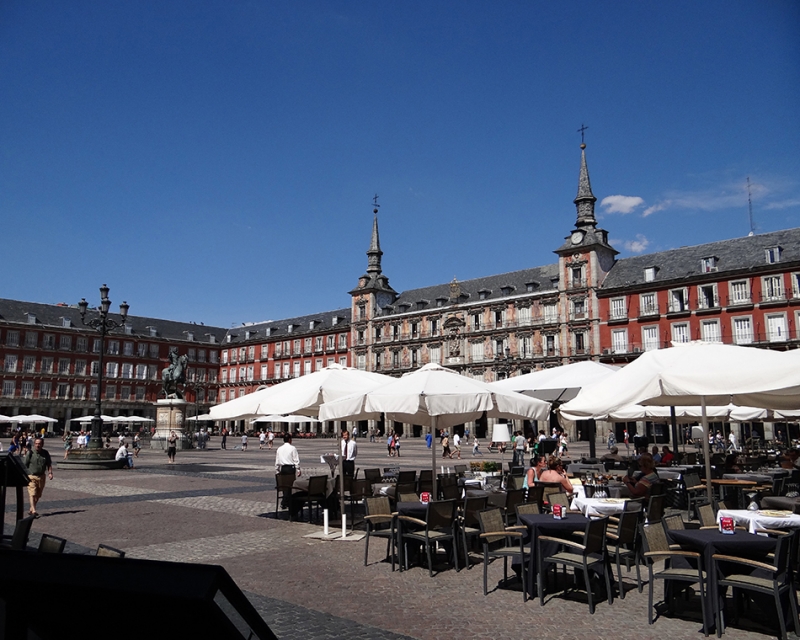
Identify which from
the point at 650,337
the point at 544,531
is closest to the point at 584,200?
the point at 650,337

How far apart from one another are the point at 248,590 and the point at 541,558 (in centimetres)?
302

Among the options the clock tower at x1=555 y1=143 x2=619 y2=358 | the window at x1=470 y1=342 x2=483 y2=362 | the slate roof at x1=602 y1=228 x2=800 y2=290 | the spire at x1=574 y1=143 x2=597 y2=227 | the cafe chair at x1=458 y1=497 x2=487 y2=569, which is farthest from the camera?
the window at x1=470 y1=342 x2=483 y2=362

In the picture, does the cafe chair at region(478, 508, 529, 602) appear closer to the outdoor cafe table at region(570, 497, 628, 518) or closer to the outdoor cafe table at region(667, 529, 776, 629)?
the outdoor cafe table at region(570, 497, 628, 518)

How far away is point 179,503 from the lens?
13695mm

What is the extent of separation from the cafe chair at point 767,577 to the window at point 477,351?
182 ft

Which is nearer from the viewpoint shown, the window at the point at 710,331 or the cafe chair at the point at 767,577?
the cafe chair at the point at 767,577

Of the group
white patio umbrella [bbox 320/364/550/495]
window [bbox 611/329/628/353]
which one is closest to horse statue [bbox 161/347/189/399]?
white patio umbrella [bbox 320/364/550/495]

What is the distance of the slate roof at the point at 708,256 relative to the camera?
4569cm

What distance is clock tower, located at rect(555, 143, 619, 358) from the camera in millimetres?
53906

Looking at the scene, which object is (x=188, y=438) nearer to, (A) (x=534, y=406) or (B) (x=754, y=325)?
(A) (x=534, y=406)

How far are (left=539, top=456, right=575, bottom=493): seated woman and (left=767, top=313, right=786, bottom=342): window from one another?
136 ft

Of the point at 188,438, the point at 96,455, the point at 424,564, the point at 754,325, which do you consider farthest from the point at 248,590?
the point at 754,325

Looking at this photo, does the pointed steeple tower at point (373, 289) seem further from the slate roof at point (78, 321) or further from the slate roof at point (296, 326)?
the slate roof at point (78, 321)

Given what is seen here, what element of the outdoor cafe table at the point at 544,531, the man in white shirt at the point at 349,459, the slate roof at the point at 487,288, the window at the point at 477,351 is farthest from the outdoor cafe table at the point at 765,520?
the window at the point at 477,351
